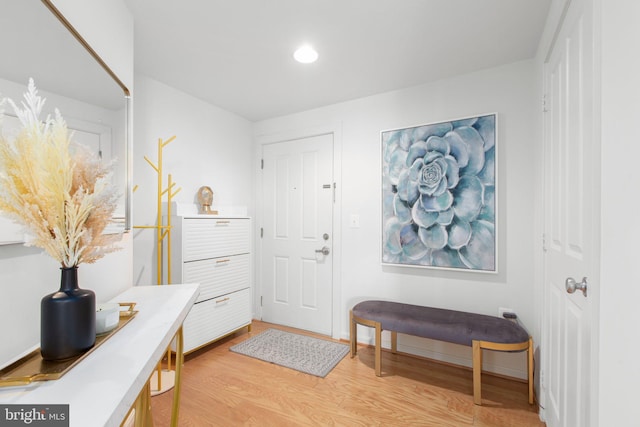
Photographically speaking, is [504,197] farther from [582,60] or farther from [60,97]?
[60,97]

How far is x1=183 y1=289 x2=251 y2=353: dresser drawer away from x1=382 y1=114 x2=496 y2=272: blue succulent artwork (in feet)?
4.86

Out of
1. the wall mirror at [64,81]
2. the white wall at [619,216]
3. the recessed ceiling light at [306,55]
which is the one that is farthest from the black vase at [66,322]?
the recessed ceiling light at [306,55]

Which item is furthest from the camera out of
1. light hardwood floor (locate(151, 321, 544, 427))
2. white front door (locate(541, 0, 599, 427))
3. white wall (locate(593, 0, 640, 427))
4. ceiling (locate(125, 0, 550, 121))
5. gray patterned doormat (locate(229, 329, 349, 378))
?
gray patterned doormat (locate(229, 329, 349, 378))

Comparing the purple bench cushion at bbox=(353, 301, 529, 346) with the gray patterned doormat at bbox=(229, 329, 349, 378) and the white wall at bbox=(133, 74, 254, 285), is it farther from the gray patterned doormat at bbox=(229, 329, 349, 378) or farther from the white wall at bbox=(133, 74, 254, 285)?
the white wall at bbox=(133, 74, 254, 285)

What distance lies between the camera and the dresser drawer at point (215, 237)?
7.97 feet

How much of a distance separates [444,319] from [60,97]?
2400 millimetres

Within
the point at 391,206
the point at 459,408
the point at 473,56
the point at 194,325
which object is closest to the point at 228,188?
the point at 194,325

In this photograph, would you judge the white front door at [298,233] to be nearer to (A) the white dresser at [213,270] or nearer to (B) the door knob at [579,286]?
(A) the white dresser at [213,270]

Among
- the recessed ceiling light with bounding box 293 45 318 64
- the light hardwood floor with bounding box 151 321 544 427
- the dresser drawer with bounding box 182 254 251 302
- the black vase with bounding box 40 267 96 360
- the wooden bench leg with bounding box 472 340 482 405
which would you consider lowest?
the light hardwood floor with bounding box 151 321 544 427

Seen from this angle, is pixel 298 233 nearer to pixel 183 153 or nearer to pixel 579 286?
pixel 183 153

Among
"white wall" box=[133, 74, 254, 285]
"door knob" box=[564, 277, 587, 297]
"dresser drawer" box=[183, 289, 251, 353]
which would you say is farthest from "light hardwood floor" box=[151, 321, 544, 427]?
"door knob" box=[564, 277, 587, 297]

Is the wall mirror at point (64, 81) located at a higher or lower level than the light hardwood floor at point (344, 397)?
higher

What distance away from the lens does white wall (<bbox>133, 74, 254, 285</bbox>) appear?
2.40 metres

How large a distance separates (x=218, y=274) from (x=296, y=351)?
99 centimetres
